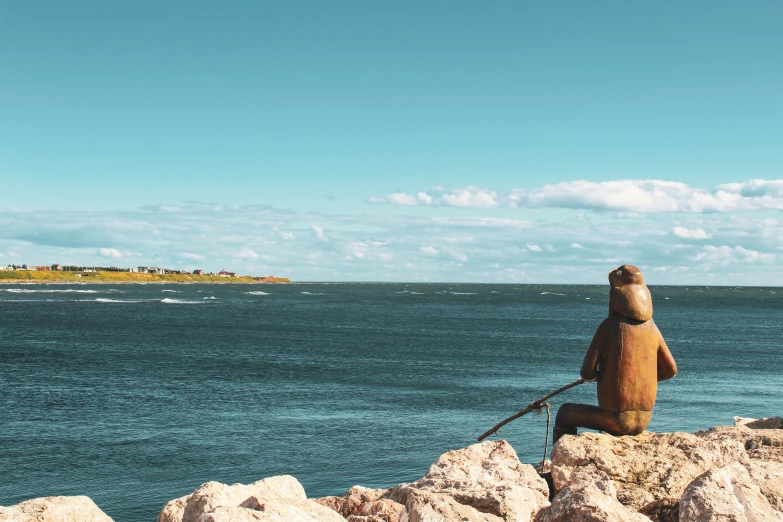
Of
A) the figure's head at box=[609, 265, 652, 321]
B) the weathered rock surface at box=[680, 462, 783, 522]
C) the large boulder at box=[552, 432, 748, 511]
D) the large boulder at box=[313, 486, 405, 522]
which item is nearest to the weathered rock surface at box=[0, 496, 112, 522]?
the large boulder at box=[313, 486, 405, 522]

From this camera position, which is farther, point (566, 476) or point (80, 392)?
point (80, 392)

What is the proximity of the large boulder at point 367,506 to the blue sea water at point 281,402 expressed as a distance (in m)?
5.75

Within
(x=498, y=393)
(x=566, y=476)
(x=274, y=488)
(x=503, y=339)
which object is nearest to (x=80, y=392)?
(x=498, y=393)

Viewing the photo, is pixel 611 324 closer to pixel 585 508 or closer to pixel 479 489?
pixel 479 489

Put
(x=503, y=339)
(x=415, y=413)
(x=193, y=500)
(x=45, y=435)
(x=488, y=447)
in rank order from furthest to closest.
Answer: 1. (x=503, y=339)
2. (x=415, y=413)
3. (x=45, y=435)
4. (x=488, y=447)
5. (x=193, y=500)

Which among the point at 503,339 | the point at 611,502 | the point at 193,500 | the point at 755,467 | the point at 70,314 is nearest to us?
the point at 611,502

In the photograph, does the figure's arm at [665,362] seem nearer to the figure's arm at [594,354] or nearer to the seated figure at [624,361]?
the seated figure at [624,361]

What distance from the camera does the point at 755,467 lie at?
360 inches

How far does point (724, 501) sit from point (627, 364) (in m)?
2.76

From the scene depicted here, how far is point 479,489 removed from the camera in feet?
27.7

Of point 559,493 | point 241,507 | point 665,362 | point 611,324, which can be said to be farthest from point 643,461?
point 241,507

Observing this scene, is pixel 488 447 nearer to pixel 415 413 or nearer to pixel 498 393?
pixel 415 413

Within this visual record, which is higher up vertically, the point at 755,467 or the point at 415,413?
the point at 755,467

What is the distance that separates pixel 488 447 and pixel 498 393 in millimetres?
16831
